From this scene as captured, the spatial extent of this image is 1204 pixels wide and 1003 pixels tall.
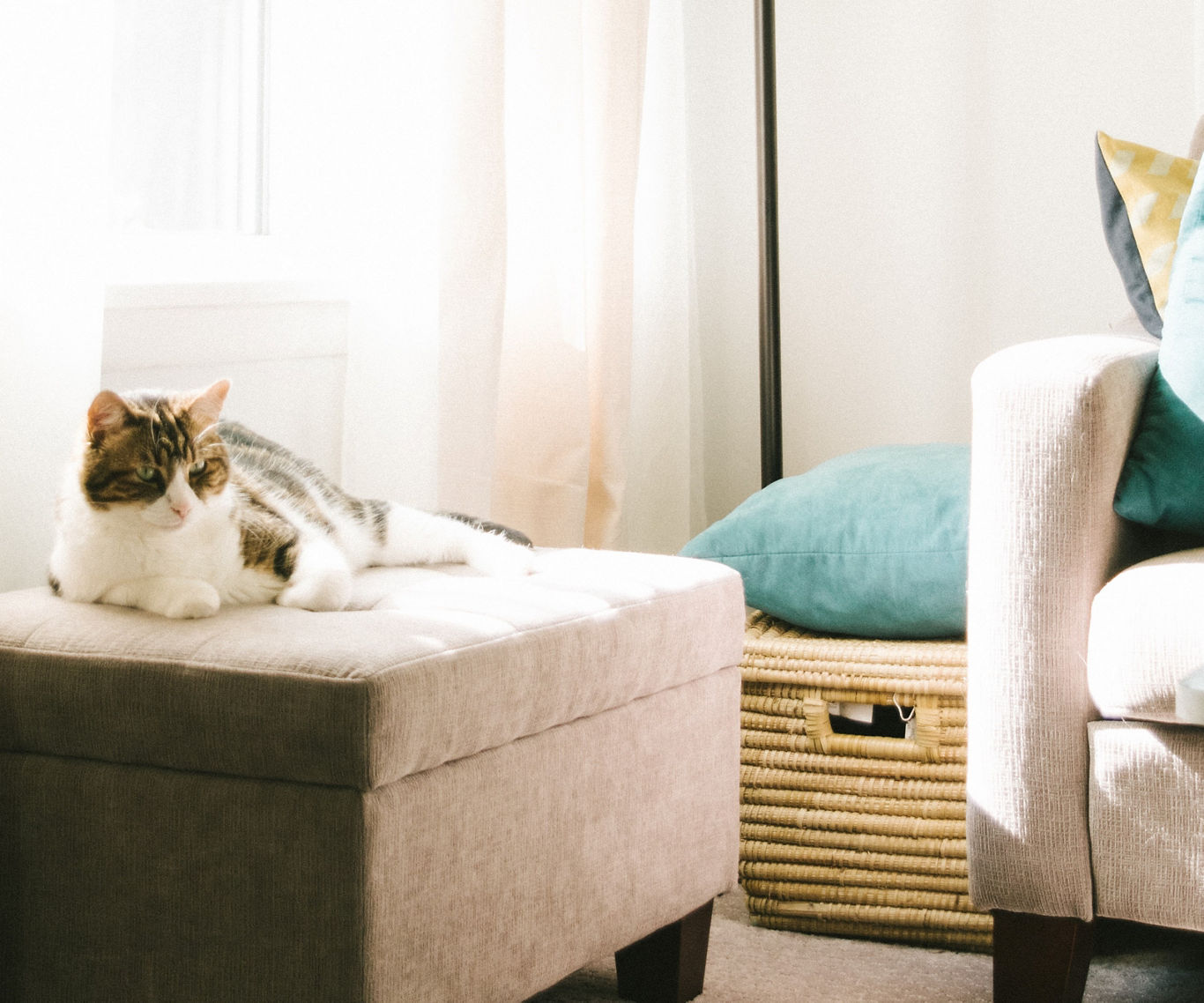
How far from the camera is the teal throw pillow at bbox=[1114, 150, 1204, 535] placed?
1391mm

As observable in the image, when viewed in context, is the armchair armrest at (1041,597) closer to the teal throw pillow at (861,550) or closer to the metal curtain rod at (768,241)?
the teal throw pillow at (861,550)

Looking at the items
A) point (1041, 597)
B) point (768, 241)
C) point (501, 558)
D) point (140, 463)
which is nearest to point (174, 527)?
point (140, 463)

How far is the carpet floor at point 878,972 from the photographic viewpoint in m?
1.52

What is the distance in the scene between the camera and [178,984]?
44.3 inches

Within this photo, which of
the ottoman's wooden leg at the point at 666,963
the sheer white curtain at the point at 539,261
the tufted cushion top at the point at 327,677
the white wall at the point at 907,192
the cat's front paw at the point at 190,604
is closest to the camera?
the tufted cushion top at the point at 327,677

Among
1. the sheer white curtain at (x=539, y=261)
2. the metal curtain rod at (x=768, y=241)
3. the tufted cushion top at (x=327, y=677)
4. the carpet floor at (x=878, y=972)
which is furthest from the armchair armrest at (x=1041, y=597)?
the metal curtain rod at (x=768, y=241)

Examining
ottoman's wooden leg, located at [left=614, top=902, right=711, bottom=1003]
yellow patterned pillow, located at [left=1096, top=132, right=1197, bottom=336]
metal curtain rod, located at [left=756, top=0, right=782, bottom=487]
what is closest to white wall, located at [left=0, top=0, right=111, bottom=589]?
ottoman's wooden leg, located at [left=614, top=902, right=711, bottom=1003]

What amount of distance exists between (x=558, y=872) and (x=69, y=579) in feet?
1.66

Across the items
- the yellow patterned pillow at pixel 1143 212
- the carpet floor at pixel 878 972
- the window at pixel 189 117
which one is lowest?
the carpet floor at pixel 878 972

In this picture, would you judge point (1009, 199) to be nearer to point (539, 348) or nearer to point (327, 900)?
point (539, 348)

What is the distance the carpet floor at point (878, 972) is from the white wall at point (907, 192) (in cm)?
135

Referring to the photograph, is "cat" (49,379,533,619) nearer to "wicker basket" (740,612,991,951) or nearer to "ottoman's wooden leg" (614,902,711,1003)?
"ottoman's wooden leg" (614,902,711,1003)

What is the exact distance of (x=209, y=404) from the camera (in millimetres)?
1323

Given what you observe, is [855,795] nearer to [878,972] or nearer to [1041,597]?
[878,972]
